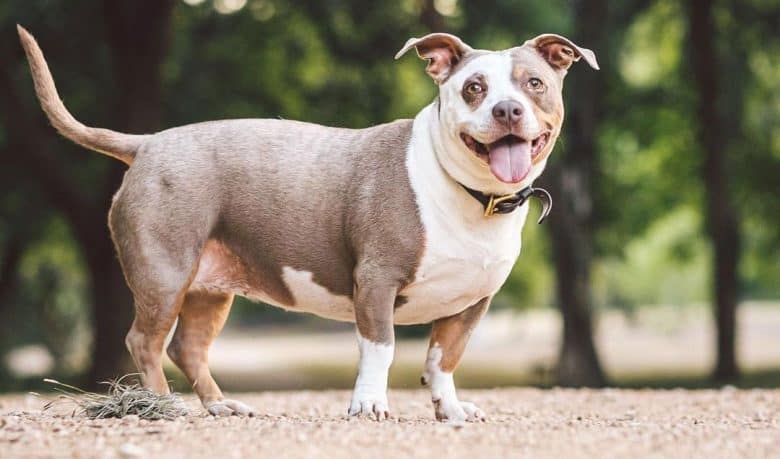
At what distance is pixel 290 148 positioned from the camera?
6895 millimetres

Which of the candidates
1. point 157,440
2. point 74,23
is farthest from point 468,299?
point 74,23

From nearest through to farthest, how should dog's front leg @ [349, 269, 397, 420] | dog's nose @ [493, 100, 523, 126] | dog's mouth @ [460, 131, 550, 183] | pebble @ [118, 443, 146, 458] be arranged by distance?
pebble @ [118, 443, 146, 458]
dog's nose @ [493, 100, 523, 126]
dog's mouth @ [460, 131, 550, 183]
dog's front leg @ [349, 269, 397, 420]

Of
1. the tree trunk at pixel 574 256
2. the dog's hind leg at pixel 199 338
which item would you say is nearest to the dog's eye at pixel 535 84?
the dog's hind leg at pixel 199 338

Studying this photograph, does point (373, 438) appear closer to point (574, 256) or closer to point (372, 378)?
point (372, 378)

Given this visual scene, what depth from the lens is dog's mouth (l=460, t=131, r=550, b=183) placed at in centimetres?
599

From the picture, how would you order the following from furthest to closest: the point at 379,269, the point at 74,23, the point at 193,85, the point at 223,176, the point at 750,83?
the point at 750,83, the point at 193,85, the point at 74,23, the point at 223,176, the point at 379,269

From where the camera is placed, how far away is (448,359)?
678 cm

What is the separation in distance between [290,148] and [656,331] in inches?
1521

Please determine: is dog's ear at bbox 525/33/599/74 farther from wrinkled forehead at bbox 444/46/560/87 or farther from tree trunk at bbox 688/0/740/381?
tree trunk at bbox 688/0/740/381

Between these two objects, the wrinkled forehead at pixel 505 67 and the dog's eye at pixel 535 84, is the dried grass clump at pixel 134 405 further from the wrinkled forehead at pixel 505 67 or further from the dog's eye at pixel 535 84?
the dog's eye at pixel 535 84

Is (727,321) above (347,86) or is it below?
below

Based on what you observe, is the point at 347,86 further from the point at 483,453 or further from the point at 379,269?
the point at 483,453

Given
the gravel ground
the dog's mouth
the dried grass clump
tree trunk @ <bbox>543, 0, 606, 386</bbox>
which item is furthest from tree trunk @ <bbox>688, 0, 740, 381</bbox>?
the dried grass clump

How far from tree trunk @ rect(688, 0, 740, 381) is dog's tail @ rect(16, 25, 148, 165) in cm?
1398
